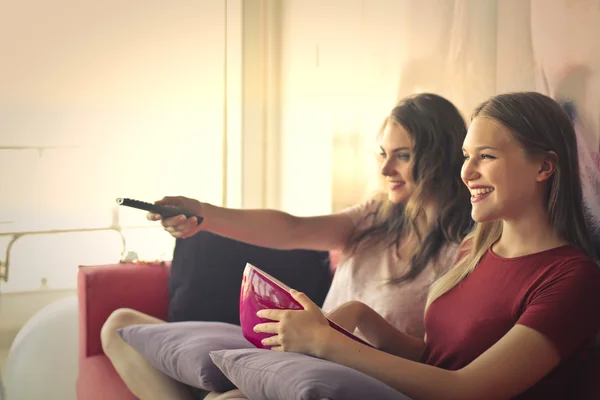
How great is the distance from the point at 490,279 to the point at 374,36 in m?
1.27

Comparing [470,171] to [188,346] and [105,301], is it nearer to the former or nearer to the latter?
[188,346]

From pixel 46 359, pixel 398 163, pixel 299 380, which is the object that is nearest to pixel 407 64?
pixel 398 163

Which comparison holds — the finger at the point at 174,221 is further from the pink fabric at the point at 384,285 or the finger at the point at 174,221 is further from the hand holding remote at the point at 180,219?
the pink fabric at the point at 384,285

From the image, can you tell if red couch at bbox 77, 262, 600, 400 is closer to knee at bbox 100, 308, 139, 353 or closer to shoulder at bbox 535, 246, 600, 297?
knee at bbox 100, 308, 139, 353

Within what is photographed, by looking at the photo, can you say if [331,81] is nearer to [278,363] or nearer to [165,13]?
[165,13]

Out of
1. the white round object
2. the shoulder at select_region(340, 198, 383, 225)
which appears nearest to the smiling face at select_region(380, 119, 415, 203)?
the shoulder at select_region(340, 198, 383, 225)

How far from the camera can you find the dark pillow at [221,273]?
226 cm

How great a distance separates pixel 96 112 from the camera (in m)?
2.97

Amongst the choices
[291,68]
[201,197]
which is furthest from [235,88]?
[201,197]

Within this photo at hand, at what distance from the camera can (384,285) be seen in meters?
1.93

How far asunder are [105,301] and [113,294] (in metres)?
0.03

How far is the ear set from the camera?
1.48 m

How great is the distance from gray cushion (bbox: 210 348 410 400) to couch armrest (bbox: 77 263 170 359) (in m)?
0.95

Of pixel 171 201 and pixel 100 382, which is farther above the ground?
pixel 171 201
